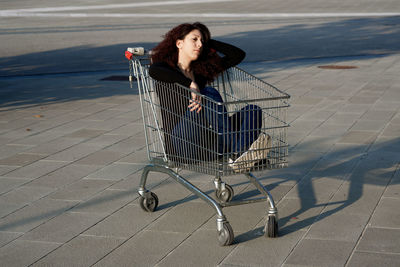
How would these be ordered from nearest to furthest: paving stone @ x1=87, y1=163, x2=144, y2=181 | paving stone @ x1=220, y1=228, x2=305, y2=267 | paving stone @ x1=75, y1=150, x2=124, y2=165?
paving stone @ x1=220, y1=228, x2=305, y2=267 < paving stone @ x1=87, y1=163, x2=144, y2=181 < paving stone @ x1=75, y1=150, x2=124, y2=165

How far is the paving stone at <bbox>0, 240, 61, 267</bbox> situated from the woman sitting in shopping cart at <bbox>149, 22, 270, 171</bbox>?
112 centimetres

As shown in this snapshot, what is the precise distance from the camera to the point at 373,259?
380cm

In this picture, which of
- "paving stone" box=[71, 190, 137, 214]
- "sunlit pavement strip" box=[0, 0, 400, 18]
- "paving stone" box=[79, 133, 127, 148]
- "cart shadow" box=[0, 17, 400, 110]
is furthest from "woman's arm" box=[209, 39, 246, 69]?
"sunlit pavement strip" box=[0, 0, 400, 18]

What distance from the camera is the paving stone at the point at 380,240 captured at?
395cm

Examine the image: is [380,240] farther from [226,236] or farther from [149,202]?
[149,202]

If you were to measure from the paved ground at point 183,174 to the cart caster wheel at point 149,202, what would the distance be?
0.07 m

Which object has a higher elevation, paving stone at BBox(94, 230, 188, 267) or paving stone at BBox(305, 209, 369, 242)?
paving stone at BBox(94, 230, 188, 267)

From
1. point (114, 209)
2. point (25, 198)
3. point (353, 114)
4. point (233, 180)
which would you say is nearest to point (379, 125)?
point (353, 114)

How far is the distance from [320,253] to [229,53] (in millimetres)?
1737

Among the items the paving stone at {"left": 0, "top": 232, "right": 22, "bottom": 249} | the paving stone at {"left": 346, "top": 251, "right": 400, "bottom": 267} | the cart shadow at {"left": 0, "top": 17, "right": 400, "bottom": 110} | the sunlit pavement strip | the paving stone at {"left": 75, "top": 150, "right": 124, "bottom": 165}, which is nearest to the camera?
the paving stone at {"left": 346, "top": 251, "right": 400, "bottom": 267}

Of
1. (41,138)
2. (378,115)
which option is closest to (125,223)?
(41,138)

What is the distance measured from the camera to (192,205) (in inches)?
195

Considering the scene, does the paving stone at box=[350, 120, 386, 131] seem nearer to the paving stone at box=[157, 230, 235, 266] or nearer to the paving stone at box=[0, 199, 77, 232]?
the paving stone at box=[157, 230, 235, 266]

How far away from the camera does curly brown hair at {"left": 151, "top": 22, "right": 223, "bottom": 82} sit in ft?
15.2
